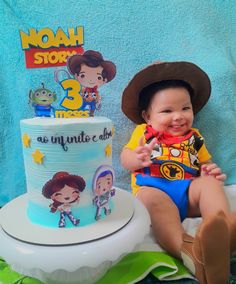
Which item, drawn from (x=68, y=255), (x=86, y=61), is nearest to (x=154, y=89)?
(x=86, y=61)

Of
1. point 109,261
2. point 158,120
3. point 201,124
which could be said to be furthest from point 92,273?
point 201,124

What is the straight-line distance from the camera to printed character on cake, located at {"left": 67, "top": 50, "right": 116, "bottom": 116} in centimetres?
65

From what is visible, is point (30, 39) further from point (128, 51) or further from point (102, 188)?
point (128, 51)

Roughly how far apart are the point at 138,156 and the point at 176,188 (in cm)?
16

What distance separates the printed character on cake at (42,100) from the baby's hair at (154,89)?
43 cm

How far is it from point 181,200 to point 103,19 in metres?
0.62

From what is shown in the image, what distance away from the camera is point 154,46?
1101 mm

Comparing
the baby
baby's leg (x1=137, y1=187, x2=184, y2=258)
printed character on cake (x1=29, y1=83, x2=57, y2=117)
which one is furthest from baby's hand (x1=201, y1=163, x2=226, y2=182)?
printed character on cake (x1=29, y1=83, x2=57, y2=117)

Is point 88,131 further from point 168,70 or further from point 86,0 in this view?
point 86,0

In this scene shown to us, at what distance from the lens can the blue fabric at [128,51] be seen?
39.7 inches

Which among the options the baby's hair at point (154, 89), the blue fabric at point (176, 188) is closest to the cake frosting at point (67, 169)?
the blue fabric at point (176, 188)

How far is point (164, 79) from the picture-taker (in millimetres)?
1010

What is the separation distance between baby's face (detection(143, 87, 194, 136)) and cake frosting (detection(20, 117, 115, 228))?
0.39 metres

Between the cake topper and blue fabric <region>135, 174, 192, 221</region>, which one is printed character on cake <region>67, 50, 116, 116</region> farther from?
blue fabric <region>135, 174, 192, 221</region>
